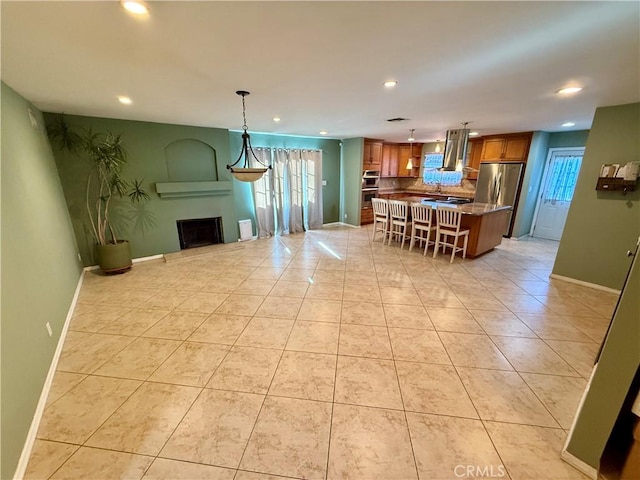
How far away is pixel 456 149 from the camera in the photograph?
4.85 m

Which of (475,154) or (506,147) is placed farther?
(475,154)

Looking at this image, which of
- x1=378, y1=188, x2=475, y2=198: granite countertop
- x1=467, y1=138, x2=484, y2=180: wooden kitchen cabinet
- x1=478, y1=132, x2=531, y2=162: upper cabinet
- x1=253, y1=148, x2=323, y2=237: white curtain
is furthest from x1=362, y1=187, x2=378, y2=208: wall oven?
x1=478, y1=132, x2=531, y2=162: upper cabinet

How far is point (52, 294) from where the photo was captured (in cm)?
234

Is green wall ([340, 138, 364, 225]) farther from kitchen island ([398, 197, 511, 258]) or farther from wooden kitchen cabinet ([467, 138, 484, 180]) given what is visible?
wooden kitchen cabinet ([467, 138, 484, 180])

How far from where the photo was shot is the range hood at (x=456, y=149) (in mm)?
4730

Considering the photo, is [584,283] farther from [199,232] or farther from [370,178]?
[199,232]

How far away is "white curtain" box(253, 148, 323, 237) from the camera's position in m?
5.87

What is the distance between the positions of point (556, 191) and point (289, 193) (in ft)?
20.0

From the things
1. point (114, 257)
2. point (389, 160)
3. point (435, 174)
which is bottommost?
point (114, 257)

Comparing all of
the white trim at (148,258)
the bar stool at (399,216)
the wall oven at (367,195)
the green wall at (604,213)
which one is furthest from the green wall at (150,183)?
the green wall at (604,213)

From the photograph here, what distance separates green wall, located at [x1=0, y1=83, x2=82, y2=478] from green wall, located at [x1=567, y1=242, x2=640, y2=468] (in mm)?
2979

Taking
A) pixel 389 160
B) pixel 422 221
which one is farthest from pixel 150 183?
pixel 389 160

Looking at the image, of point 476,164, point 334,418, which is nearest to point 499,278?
point 334,418

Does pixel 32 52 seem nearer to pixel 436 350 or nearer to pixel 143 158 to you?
pixel 143 158
